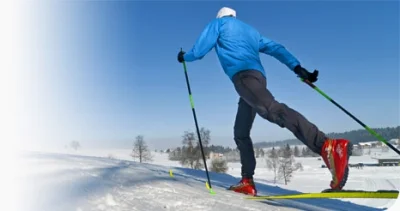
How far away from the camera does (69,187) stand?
8.89 feet

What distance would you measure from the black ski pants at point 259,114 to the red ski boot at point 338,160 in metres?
0.12

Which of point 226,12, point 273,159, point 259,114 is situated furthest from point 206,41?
point 273,159

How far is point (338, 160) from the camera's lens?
2.56 m

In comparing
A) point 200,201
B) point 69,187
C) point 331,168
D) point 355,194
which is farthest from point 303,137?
point 69,187

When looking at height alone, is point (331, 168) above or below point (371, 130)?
below

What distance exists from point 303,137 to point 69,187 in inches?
77.6

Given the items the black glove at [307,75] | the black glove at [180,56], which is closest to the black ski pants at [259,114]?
the black glove at [307,75]

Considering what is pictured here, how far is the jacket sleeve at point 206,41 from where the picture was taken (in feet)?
11.3

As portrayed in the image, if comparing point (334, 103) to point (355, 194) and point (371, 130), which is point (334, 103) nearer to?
point (371, 130)

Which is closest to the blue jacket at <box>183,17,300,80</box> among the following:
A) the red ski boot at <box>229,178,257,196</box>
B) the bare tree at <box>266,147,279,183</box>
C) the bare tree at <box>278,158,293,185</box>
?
the red ski boot at <box>229,178,257,196</box>

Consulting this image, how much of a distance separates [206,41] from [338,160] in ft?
5.63

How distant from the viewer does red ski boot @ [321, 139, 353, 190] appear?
2549 mm

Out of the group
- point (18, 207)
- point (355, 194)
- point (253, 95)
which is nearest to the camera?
point (18, 207)

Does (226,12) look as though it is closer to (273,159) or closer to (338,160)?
(338,160)
